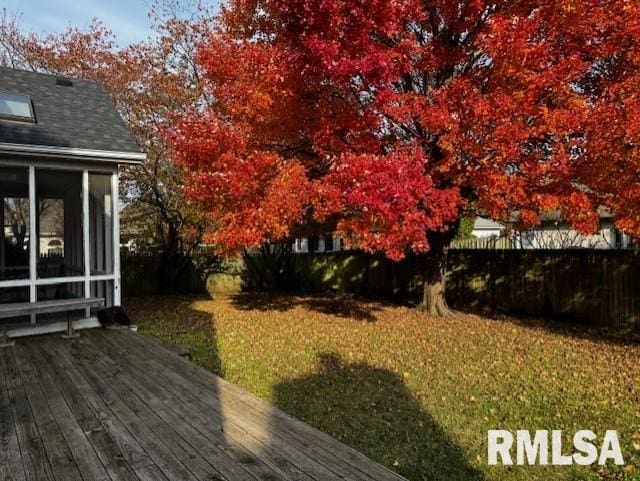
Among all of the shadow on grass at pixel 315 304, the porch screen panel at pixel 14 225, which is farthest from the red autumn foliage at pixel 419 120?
the shadow on grass at pixel 315 304

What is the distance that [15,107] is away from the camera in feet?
26.0

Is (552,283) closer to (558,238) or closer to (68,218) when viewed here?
(558,238)

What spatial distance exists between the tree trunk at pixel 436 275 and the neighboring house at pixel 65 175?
6.70 metres

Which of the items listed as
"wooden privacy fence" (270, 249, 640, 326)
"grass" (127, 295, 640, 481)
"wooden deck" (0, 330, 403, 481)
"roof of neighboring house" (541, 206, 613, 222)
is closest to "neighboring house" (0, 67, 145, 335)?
"grass" (127, 295, 640, 481)

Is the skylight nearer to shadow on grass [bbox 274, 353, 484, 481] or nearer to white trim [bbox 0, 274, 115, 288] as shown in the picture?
white trim [bbox 0, 274, 115, 288]

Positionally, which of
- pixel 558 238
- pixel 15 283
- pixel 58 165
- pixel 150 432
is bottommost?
pixel 150 432

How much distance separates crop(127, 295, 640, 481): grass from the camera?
3887mm

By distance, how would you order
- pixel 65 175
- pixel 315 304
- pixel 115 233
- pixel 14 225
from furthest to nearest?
1. pixel 14 225
2. pixel 315 304
3. pixel 65 175
4. pixel 115 233

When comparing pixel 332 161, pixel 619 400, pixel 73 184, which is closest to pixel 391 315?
pixel 332 161

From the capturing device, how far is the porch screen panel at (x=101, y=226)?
330 inches

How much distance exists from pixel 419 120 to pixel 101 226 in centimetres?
627

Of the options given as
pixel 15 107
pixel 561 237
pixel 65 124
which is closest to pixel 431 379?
pixel 65 124

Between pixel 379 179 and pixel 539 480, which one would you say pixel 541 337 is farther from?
pixel 539 480

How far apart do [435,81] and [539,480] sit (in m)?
8.06
